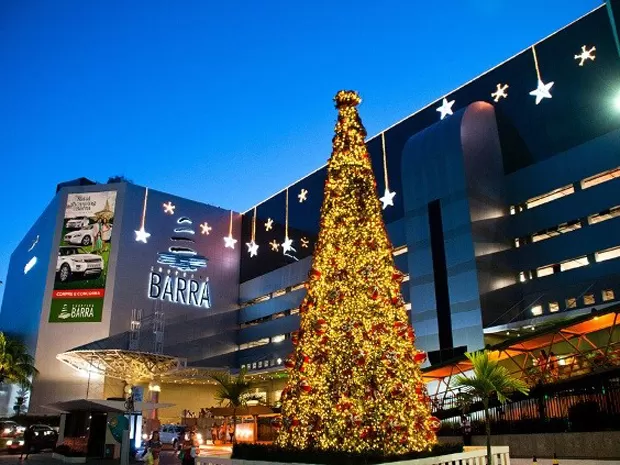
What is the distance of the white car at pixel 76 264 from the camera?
48.0m

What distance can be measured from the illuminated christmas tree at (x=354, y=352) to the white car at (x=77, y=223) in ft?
138

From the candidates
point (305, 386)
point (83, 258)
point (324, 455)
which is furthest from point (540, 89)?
point (83, 258)

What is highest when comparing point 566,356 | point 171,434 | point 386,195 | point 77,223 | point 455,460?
point 77,223

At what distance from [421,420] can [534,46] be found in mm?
28866

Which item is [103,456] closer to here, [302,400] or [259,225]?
[302,400]

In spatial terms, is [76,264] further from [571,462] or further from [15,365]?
[571,462]

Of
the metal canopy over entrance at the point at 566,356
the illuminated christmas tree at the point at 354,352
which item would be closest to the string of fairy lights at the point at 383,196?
the metal canopy over entrance at the point at 566,356

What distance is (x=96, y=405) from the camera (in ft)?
83.5

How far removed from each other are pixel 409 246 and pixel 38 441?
2740 centimetres

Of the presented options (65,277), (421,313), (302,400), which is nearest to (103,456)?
(421,313)

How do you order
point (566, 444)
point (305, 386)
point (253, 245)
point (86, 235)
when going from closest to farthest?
point (305, 386)
point (566, 444)
point (86, 235)
point (253, 245)

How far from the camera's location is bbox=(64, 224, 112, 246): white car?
160 ft

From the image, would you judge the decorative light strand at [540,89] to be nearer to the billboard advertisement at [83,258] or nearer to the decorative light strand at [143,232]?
the decorative light strand at [143,232]

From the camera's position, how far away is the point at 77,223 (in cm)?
4944
